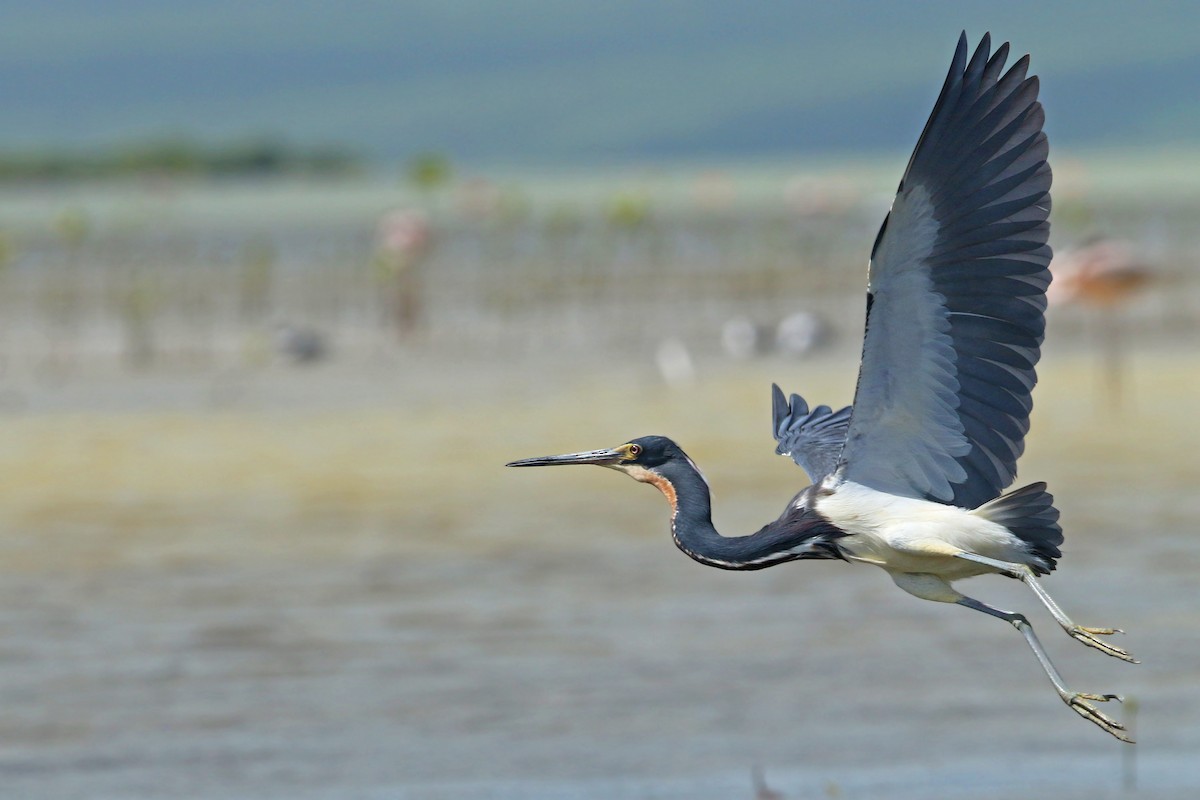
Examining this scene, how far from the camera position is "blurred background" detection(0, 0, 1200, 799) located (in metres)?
7.55

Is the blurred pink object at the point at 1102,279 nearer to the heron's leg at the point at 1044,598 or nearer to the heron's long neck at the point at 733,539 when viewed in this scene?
the heron's long neck at the point at 733,539

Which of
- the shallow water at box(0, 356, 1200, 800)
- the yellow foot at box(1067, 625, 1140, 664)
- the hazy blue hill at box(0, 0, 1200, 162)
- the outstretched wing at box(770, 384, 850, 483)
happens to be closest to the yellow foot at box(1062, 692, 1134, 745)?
the yellow foot at box(1067, 625, 1140, 664)

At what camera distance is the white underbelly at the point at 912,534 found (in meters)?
5.70

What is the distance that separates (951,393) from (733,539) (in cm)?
73

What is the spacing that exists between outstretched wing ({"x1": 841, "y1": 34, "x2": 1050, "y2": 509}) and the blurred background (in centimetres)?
158

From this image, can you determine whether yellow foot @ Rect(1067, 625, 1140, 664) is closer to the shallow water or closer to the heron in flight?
the heron in flight

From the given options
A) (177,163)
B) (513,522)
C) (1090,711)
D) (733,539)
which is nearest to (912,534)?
(733,539)

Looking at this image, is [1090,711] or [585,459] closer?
[1090,711]

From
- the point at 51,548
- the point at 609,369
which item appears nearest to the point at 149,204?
the point at 609,369

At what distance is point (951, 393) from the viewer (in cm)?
577

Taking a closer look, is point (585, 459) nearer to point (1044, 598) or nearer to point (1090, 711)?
point (1044, 598)

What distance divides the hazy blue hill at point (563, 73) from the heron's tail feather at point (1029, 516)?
94.8 m

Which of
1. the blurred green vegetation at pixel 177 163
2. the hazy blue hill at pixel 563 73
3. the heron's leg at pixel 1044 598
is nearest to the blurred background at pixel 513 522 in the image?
the heron's leg at pixel 1044 598

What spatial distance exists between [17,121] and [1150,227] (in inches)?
3414
